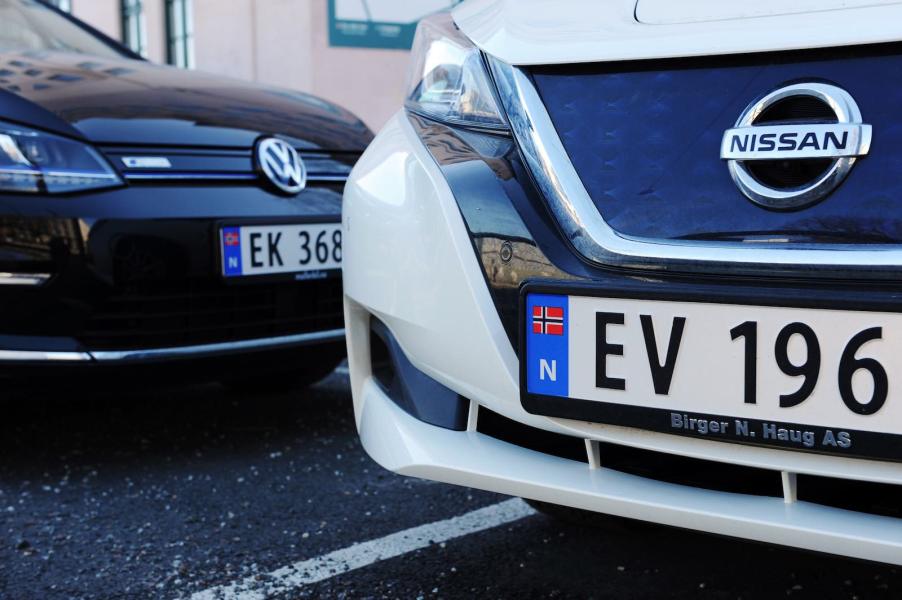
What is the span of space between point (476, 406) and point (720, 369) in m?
0.39

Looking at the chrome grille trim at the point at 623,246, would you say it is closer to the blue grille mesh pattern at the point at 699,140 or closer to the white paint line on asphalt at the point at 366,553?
the blue grille mesh pattern at the point at 699,140

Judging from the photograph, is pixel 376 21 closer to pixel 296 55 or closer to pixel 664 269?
pixel 296 55

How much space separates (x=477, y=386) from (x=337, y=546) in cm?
74

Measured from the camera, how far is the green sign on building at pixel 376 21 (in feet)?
31.7

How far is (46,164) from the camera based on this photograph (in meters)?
2.27

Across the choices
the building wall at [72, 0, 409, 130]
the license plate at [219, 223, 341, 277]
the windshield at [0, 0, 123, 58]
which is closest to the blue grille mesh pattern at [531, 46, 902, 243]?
the license plate at [219, 223, 341, 277]

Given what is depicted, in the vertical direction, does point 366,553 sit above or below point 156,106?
below

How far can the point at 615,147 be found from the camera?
4.54 ft

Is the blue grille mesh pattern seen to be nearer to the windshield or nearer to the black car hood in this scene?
the black car hood

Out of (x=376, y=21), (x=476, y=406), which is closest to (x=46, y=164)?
(x=476, y=406)

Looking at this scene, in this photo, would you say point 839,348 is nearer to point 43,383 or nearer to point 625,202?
point 625,202

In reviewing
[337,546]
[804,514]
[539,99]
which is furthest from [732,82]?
[337,546]

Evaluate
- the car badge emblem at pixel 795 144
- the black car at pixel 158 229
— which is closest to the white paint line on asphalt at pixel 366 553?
the black car at pixel 158 229

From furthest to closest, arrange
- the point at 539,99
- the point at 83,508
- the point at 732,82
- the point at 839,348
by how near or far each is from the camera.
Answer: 1. the point at 83,508
2. the point at 539,99
3. the point at 732,82
4. the point at 839,348
